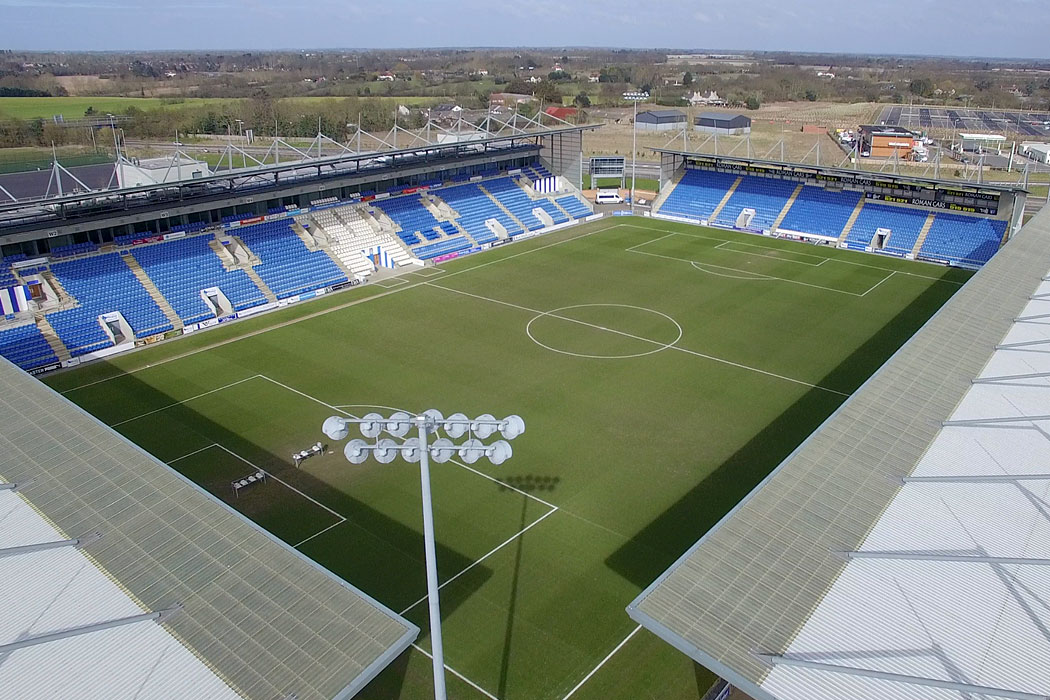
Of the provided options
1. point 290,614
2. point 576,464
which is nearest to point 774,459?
point 576,464

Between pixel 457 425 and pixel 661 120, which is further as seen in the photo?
pixel 661 120

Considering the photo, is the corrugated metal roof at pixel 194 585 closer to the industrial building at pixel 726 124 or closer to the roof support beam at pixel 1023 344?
the roof support beam at pixel 1023 344

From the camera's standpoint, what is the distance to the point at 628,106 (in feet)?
459

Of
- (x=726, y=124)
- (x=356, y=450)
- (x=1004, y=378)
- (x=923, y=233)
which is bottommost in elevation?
(x=923, y=233)

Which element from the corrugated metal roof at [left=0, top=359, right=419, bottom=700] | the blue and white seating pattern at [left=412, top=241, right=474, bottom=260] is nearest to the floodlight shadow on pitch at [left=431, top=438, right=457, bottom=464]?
the corrugated metal roof at [left=0, top=359, right=419, bottom=700]

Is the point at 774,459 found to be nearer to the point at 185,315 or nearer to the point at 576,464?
the point at 576,464

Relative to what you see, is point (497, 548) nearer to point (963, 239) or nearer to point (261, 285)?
point (261, 285)

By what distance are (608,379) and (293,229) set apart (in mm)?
24897

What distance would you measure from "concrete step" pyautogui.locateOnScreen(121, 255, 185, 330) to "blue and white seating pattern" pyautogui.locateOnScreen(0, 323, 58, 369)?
541 centimetres

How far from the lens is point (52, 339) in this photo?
110 feet

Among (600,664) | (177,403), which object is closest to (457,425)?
(600,664)

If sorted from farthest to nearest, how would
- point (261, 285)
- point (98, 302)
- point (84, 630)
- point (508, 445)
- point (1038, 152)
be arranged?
1. point (1038, 152)
2. point (261, 285)
3. point (98, 302)
4. point (84, 630)
5. point (508, 445)

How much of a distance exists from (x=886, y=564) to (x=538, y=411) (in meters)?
15.5

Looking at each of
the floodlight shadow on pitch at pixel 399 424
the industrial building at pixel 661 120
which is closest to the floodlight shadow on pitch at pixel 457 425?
the floodlight shadow on pitch at pixel 399 424
